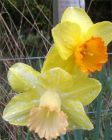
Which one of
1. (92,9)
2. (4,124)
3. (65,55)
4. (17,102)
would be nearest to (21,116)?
(17,102)

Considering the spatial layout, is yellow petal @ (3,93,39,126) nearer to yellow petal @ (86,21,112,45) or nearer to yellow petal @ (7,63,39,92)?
yellow petal @ (7,63,39,92)

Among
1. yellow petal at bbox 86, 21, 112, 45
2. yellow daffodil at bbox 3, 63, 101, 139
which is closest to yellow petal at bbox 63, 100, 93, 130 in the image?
yellow daffodil at bbox 3, 63, 101, 139

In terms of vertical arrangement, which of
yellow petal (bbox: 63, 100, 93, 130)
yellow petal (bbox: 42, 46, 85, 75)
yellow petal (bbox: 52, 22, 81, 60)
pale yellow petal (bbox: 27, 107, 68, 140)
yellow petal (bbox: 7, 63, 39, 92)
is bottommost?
yellow petal (bbox: 63, 100, 93, 130)

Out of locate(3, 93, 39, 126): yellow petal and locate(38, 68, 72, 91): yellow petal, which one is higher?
locate(38, 68, 72, 91): yellow petal

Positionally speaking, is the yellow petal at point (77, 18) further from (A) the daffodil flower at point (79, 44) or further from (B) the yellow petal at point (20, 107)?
(B) the yellow petal at point (20, 107)

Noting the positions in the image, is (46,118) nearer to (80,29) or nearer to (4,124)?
(80,29)

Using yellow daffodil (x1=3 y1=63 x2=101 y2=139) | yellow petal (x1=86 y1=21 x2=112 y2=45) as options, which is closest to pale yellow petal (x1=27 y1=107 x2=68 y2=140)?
yellow daffodil (x1=3 y1=63 x2=101 y2=139)

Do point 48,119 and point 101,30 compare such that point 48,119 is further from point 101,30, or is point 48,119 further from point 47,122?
point 101,30
